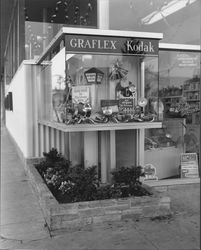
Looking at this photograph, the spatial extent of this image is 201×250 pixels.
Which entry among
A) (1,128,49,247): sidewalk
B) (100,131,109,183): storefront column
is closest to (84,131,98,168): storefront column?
(100,131,109,183): storefront column

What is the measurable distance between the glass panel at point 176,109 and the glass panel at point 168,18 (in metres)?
0.32

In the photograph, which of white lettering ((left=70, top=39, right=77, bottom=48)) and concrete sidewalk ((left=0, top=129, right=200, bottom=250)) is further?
white lettering ((left=70, top=39, right=77, bottom=48))

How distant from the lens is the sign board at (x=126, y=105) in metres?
5.27

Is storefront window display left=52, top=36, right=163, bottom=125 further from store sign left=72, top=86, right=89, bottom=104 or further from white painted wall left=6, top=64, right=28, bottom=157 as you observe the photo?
white painted wall left=6, top=64, right=28, bottom=157

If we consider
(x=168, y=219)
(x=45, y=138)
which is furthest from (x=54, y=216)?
(x=45, y=138)

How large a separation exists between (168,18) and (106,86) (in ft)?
5.66

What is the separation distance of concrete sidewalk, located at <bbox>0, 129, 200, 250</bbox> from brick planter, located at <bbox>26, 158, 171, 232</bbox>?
0.30ft

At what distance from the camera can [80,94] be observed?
16.9 ft

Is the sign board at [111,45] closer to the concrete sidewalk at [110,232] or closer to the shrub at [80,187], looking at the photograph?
the shrub at [80,187]

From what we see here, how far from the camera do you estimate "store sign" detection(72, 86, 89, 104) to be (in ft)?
16.7

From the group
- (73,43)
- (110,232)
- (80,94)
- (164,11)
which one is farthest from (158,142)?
(110,232)

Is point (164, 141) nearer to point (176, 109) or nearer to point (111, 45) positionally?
point (176, 109)

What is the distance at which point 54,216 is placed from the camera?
3.85 m

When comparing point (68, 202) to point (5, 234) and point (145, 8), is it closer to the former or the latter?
point (5, 234)
